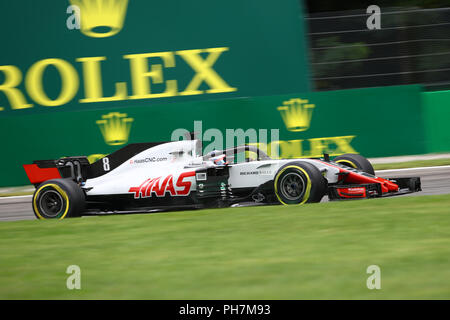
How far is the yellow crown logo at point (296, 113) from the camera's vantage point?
12.6 metres

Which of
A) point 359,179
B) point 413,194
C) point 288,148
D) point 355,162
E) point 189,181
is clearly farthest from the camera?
point 288,148

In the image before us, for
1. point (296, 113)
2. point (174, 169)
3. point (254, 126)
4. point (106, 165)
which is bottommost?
point (174, 169)

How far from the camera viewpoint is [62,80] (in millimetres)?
14117

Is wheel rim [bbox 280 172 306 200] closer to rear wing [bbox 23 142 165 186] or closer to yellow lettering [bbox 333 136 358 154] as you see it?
rear wing [bbox 23 142 165 186]

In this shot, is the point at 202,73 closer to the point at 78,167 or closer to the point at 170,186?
the point at 78,167

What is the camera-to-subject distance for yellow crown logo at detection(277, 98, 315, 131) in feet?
41.4

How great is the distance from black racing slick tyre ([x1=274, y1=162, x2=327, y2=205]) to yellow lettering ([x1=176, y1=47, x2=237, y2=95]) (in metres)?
6.79

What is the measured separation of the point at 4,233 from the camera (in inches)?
293

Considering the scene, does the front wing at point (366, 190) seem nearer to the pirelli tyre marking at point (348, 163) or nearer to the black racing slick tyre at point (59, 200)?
the pirelli tyre marking at point (348, 163)

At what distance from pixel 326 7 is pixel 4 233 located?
13.8m

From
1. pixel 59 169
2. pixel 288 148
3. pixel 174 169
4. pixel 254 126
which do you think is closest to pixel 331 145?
pixel 288 148

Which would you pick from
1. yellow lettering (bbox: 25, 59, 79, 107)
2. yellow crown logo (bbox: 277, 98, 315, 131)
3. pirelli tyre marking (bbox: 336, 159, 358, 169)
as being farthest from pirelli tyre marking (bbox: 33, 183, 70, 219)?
yellow lettering (bbox: 25, 59, 79, 107)

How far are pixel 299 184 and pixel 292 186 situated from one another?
0.10 meters
